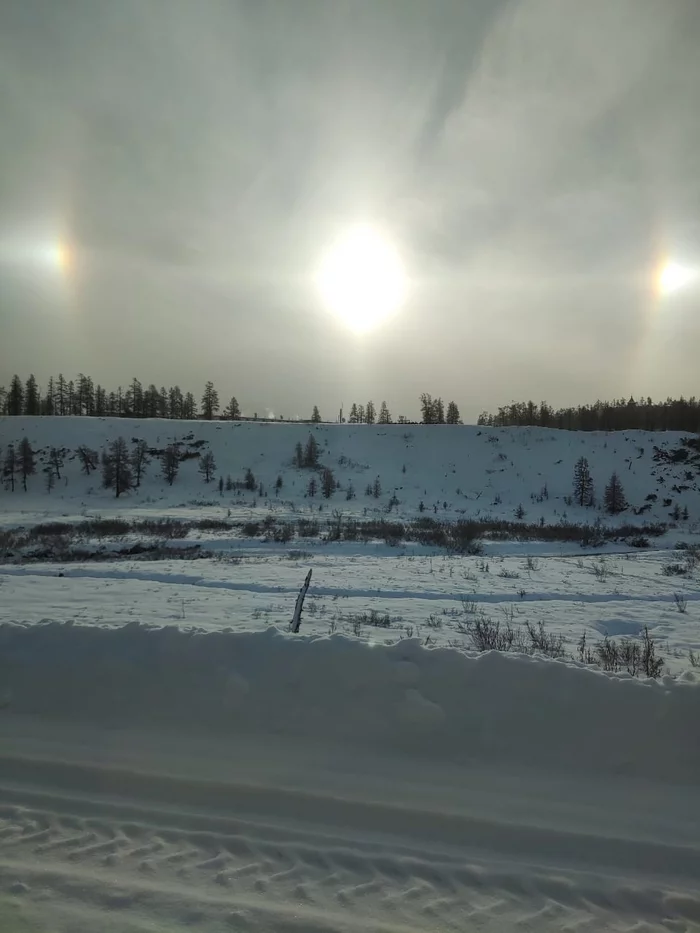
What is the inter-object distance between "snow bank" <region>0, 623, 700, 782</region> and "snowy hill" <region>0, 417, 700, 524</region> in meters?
29.8

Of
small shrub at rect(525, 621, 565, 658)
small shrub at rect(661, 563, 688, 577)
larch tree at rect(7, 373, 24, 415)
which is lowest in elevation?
small shrub at rect(661, 563, 688, 577)

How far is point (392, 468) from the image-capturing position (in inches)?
2000

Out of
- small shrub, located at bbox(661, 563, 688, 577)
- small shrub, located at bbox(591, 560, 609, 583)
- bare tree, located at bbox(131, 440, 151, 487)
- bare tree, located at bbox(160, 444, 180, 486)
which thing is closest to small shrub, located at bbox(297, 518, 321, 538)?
small shrub, located at bbox(591, 560, 609, 583)

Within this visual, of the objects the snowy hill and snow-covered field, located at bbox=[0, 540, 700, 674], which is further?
the snowy hill

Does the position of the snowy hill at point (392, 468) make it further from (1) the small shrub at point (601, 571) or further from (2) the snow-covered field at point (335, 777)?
(2) the snow-covered field at point (335, 777)

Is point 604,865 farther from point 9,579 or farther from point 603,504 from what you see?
point 603,504

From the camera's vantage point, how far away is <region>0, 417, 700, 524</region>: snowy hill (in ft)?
134

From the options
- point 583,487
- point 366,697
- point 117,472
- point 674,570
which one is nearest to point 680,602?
point 674,570

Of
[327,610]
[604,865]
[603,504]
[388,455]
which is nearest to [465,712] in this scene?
[604,865]

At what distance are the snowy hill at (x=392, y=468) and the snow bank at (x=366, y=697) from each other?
29815 mm

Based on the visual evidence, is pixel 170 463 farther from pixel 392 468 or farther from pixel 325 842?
pixel 325 842

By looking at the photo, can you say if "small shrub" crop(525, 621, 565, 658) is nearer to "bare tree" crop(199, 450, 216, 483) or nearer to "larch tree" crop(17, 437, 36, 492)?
"bare tree" crop(199, 450, 216, 483)

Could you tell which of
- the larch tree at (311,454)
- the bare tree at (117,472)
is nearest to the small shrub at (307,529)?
the bare tree at (117,472)

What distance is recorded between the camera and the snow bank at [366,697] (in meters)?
4.59
